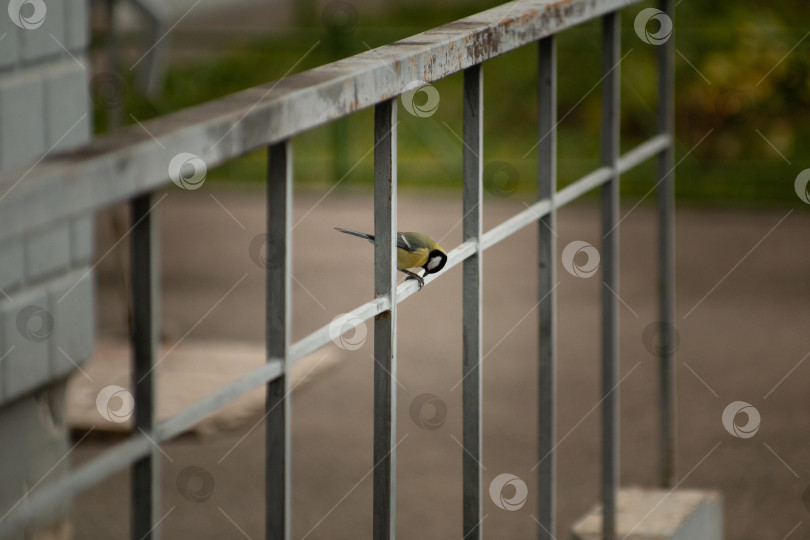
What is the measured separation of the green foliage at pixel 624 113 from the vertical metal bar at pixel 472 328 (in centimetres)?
793

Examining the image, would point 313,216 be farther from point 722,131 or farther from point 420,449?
point 420,449

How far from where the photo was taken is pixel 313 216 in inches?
396

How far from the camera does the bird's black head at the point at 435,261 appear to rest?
7.59 feet

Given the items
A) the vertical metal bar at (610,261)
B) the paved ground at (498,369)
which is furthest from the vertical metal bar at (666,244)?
the paved ground at (498,369)

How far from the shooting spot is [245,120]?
5.07 ft

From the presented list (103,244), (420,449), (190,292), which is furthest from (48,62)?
(103,244)

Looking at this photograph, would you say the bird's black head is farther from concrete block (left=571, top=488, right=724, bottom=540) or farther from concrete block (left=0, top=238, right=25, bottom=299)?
concrete block (left=0, top=238, right=25, bottom=299)

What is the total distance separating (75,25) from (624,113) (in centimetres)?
812

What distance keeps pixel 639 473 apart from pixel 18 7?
10.8 feet

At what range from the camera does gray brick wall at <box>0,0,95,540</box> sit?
147 inches

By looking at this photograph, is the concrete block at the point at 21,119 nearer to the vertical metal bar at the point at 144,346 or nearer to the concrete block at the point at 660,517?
the concrete block at the point at 660,517

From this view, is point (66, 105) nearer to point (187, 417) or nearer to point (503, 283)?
point (187, 417)

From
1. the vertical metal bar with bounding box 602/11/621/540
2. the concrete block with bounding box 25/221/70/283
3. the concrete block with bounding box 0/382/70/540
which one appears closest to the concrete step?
the concrete block with bounding box 0/382/70/540

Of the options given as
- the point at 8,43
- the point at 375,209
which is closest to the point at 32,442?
the point at 8,43
